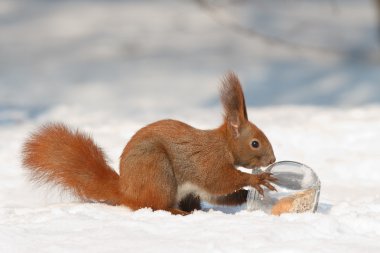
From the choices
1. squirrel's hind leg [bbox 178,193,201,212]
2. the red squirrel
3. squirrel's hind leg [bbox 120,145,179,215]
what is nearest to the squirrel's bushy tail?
the red squirrel

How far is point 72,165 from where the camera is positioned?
171 inches

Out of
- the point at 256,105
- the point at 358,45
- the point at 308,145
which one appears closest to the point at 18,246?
the point at 308,145

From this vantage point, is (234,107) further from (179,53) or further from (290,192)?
(179,53)

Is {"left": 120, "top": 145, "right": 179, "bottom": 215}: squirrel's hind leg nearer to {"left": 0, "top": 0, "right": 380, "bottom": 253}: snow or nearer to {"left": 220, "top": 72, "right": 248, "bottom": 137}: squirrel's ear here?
{"left": 0, "top": 0, "right": 380, "bottom": 253}: snow

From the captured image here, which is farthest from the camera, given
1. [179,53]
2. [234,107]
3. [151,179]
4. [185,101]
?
[179,53]

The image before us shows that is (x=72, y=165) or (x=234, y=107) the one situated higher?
(x=234, y=107)

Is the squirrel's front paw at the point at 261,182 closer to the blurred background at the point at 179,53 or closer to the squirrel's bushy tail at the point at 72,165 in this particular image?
the squirrel's bushy tail at the point at 72,165

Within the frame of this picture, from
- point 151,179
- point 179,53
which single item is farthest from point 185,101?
point 151,179

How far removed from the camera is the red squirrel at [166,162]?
414cm

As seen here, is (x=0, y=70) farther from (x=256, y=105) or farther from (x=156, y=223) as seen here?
(x=156, y=223)

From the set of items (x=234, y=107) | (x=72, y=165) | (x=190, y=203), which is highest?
(x=234, y=107)

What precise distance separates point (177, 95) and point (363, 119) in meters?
3.25

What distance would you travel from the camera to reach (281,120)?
23.8 ft

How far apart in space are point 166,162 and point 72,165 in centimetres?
55
